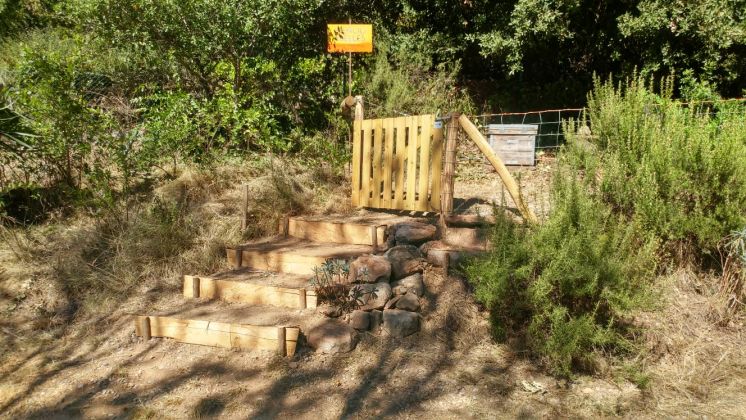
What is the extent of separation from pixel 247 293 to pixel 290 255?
0.60m

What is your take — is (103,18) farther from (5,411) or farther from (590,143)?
(590,143)

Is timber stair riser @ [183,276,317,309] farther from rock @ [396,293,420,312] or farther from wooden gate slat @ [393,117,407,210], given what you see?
wooden gate slat @ [393,117,407,210]

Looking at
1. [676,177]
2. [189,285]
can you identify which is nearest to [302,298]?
[189,285]

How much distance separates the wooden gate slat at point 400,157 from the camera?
5801 millimetres

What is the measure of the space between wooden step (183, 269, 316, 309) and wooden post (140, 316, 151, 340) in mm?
671

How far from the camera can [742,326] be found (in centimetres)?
438

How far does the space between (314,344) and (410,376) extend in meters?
0.80

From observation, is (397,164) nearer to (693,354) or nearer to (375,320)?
(375,320)

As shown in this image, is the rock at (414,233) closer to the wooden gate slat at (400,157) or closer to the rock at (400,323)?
the wooden gate slat at (400,157)

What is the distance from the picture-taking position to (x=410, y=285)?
4613 millimetres

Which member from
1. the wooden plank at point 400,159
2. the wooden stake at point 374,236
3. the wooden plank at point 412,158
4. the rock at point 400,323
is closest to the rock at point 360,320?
the rock at point 400,323

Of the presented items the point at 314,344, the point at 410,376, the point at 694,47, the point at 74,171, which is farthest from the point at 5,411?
the point at 694,47

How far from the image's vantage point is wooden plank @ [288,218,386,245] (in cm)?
563

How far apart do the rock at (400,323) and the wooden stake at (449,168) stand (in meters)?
1.31
